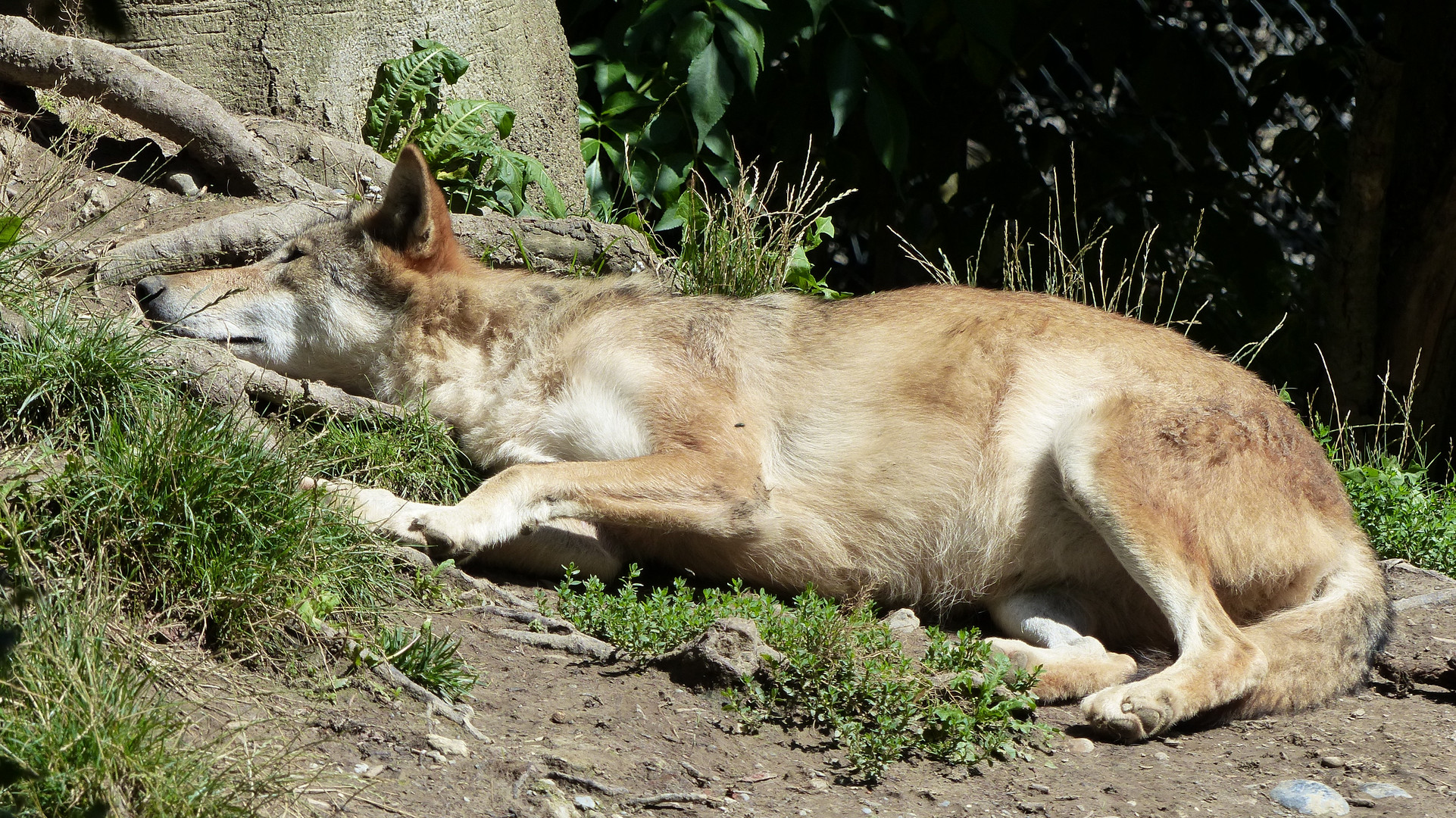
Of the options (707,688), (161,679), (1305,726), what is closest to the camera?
(161,679)

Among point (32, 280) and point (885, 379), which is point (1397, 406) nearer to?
point (885, 379)

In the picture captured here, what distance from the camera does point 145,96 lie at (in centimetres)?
613

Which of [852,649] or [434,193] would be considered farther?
[434,193]

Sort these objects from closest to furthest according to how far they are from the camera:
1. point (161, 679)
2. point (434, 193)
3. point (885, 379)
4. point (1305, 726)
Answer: point (161, 679), point (1305, 726), point (885, 379), point (434, 193)

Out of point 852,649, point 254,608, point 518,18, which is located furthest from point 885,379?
point 518,18

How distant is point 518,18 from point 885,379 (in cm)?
393

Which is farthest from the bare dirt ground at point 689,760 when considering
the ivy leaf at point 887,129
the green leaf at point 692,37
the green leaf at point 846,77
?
the green leaf at point 846,77

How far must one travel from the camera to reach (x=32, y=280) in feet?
14.9

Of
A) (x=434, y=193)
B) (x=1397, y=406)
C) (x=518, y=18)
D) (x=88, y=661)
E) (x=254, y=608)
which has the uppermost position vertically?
(x=518, y=18)

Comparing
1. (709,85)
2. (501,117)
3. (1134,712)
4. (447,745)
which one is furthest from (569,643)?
(501,117)

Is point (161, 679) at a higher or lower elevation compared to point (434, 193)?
lower

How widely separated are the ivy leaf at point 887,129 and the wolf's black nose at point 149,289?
12.6 feet

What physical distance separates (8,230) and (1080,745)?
166 inches

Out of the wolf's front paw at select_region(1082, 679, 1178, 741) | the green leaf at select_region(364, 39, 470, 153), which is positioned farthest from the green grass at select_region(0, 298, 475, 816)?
the green leaf at select_region(364, 39, 470, 153)
